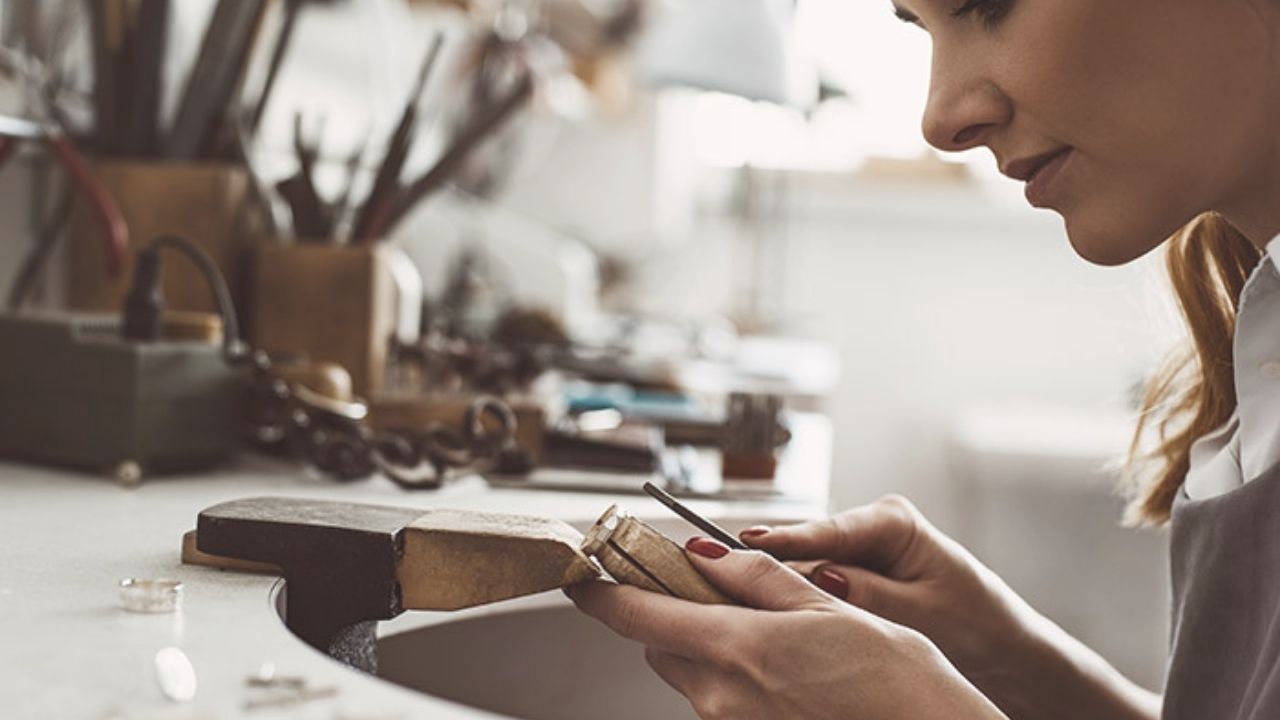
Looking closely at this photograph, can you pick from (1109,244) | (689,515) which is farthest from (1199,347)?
(689,515)

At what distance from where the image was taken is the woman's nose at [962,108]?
860 millimetres

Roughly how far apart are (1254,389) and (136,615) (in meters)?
0.69

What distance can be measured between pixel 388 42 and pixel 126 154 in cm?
125

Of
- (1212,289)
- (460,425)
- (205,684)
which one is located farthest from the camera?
(460,425)

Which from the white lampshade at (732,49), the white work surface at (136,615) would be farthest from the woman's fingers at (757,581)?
the white lampshade at (732,49)

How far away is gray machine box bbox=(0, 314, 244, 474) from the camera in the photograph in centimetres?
112

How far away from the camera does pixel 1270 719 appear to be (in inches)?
29.1

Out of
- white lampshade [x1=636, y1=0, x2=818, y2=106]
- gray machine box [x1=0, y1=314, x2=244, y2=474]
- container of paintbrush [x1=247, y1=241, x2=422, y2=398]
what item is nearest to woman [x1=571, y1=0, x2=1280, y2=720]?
gray machine box [x1=0, y1=314, x2=244, y2=474]

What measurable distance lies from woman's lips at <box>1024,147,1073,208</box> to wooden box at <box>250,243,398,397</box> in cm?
78

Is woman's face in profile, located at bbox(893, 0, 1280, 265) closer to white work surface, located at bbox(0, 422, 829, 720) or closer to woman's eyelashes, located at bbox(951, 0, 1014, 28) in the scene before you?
woman's eyelashes, located at bbox(951, 0, 1014, 28)

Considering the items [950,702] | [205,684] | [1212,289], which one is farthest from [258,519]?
[1212,289]

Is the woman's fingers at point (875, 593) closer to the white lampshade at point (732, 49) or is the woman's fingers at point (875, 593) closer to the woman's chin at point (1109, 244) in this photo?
the woman's chin at point (1109, 244)

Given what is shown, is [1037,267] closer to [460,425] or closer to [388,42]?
[388,42]

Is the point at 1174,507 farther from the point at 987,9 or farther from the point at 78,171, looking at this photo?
the point at 78,171
